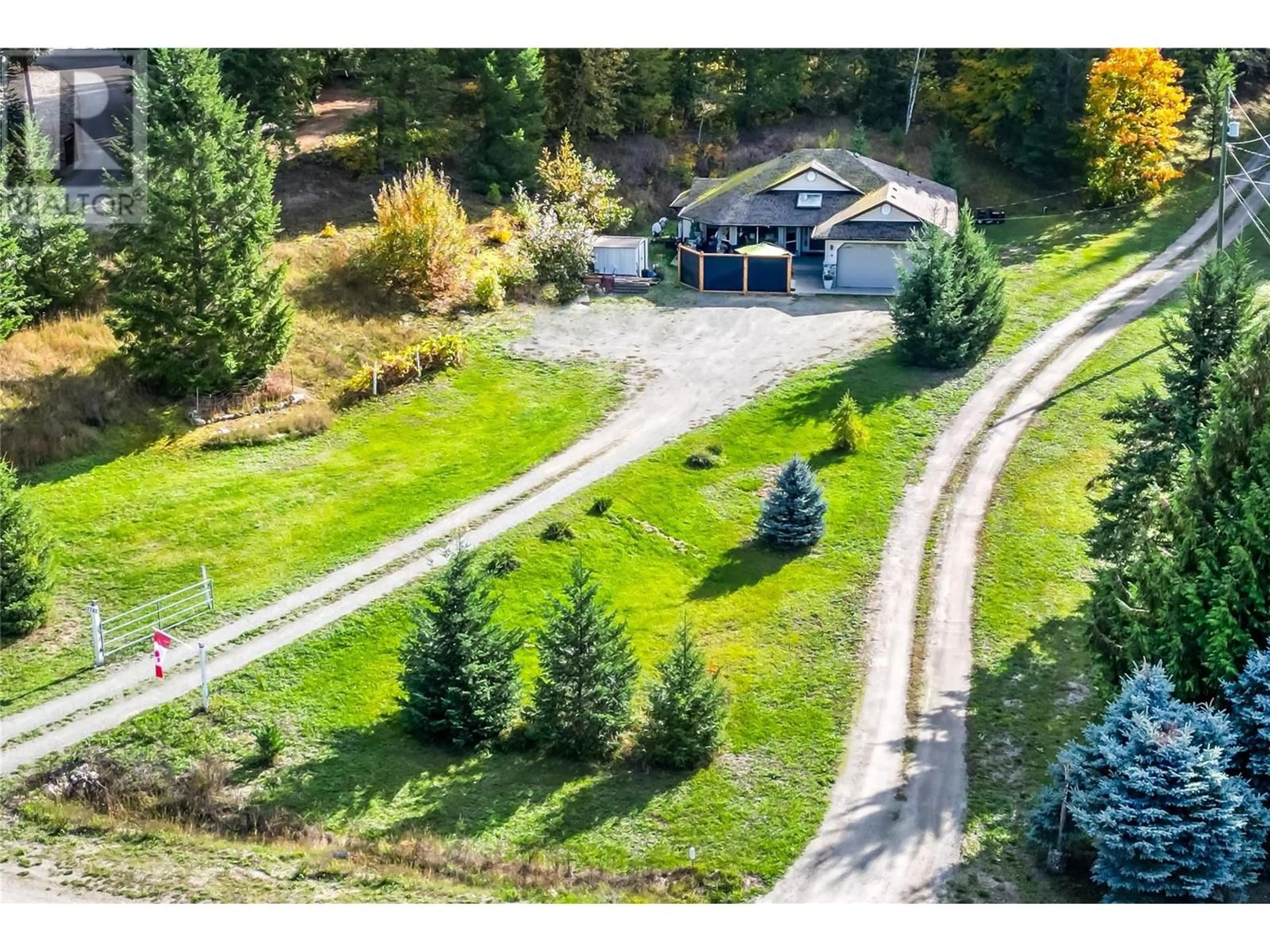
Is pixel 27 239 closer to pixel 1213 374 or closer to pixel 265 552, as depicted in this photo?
pixel 265 552

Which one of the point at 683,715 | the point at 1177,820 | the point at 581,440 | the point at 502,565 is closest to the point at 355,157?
the point at 581,440

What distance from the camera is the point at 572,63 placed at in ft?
217

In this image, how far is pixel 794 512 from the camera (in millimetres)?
36594

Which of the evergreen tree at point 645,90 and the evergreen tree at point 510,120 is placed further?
the evergreen tree at point 645,90

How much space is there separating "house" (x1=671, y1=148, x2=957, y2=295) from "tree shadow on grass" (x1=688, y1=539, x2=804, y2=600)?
2170 centimetres

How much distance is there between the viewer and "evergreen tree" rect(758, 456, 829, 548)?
3656 cm

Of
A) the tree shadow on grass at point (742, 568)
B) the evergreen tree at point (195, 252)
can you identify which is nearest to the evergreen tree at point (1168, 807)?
the tree shadow on grass at point (742, 568)

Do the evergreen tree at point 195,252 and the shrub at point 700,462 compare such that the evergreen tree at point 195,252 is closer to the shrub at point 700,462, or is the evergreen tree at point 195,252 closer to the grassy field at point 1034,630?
the shrub at point 700,462

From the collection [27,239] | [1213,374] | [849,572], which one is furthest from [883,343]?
[27,239]

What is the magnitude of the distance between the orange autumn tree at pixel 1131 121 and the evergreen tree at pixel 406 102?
33583mm

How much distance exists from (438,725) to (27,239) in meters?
28.5

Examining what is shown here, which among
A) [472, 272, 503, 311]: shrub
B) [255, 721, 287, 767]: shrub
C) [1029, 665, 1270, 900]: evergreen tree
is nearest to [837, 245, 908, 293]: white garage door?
[472, 272, 503, 311]: shrub

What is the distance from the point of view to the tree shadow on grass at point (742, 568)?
34.8 m

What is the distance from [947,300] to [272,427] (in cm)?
2532
